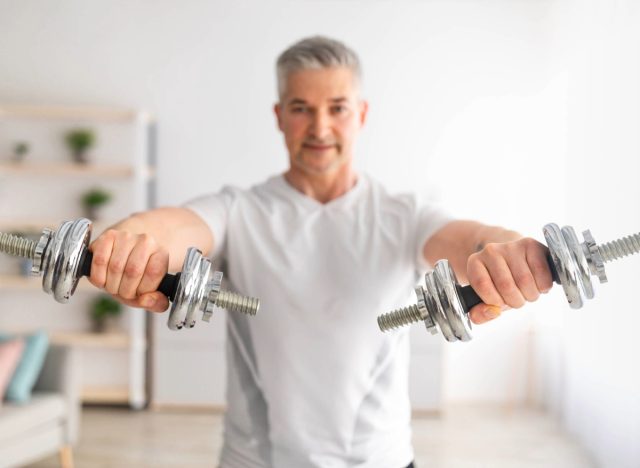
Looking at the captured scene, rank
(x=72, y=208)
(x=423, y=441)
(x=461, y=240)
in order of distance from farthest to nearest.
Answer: (x=72, y=208)
(x=423, y=441)
(x=461, y=240)

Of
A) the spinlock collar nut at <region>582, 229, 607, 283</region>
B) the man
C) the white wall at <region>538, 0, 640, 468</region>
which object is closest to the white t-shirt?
the man

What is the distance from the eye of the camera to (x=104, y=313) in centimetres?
461

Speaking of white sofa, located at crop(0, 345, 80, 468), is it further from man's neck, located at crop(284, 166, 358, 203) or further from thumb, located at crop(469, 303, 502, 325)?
thumb, located at crop(469, 303, 502, 325)

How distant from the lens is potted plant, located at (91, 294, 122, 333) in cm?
459

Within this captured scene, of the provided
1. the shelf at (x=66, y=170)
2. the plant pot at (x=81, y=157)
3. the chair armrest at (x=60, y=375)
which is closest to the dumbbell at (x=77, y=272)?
the chair armrest at (x=60, y=375)

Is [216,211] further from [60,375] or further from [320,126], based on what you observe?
[60,375]

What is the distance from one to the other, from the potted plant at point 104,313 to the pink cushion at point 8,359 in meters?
1.22

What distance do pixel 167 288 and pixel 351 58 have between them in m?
0.64

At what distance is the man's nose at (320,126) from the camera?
4.16 feet

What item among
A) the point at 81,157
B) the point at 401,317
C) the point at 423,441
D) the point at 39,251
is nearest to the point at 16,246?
the point at 39,251

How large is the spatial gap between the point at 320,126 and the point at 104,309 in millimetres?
3630

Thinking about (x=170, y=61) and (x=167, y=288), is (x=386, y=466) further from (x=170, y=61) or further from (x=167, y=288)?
(x=170, y=61)

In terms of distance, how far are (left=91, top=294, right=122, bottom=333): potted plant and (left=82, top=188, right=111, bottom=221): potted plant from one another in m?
0.51

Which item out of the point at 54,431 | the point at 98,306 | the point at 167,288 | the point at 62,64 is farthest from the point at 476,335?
the point at 167,288
